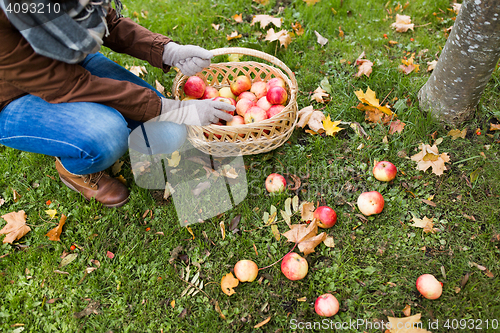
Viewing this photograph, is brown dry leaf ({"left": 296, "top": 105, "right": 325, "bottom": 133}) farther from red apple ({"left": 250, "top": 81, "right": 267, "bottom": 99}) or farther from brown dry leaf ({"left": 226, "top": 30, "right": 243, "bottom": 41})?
brown dry leaf ({"left": 226, "top": 30, "right": 243, "bottom": 41})

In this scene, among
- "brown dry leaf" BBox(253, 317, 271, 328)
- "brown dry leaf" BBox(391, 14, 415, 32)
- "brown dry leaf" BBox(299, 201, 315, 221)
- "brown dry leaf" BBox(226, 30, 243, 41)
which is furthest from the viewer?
"brown dry leaf" BBox(226, 30, 243, 41)

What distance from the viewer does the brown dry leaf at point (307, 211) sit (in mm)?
2131

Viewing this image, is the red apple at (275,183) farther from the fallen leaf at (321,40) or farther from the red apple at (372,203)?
the fallen leaf at (321,40)

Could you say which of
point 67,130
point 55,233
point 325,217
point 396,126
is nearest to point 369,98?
point 396,126

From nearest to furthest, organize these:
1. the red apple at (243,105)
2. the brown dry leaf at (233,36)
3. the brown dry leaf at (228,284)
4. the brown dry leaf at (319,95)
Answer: the brown dry leaf at (228,284)
the red apple at (243,105)
the brown dry leaf at (319,95)
the brown dry leaf at (233,36)

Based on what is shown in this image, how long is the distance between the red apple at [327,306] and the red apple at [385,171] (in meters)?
0.92

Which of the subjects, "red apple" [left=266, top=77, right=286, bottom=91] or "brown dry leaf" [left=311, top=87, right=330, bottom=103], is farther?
"brown dry leaf" [left=311, top=87, right=330, bottom=103]

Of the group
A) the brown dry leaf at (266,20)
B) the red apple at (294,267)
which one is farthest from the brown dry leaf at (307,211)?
the brown dry leaf at (266,20)

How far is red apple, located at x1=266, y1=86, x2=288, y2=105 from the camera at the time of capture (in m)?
2.28

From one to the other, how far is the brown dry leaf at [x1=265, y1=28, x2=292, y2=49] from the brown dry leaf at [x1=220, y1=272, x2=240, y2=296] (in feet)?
7.39

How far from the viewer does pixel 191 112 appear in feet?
6.66

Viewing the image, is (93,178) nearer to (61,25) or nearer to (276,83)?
(61,25)

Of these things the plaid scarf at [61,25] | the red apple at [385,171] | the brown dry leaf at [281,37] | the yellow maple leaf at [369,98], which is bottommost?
the red apple at [385,171]

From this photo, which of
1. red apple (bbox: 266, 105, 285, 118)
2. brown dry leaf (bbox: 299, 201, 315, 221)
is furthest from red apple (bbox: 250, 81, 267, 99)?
brown dry leaf (bbox: 299, 201, 315, 221)
